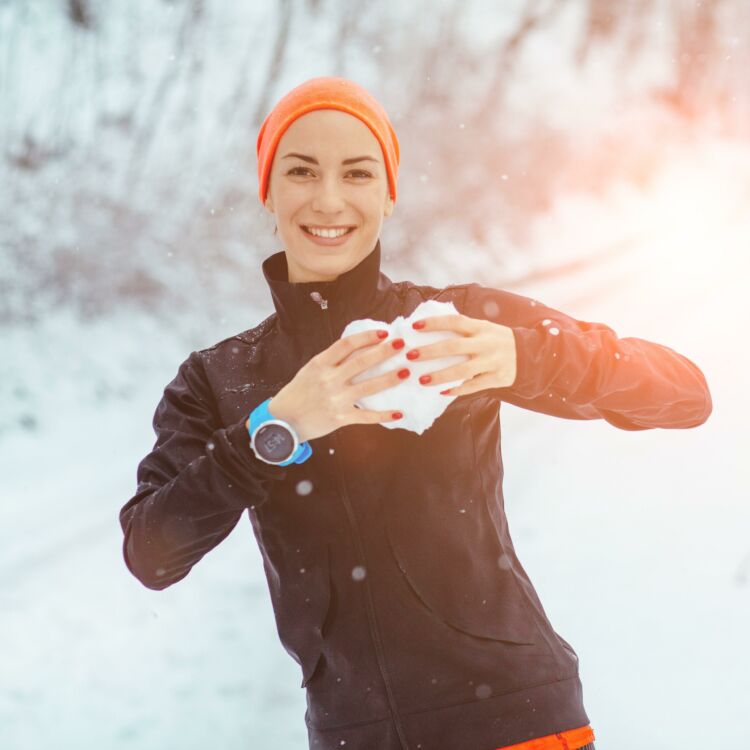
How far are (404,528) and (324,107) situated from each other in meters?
0.51

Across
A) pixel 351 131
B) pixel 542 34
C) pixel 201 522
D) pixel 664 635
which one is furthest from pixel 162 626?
pixel 542 34

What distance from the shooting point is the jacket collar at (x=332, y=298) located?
1054mm

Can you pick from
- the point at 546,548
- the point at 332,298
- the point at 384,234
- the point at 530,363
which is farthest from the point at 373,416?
the point at 384,234

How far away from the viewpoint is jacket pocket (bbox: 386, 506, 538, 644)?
3.10ft

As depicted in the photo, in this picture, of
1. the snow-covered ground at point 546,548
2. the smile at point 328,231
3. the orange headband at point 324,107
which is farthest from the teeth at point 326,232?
the snow-covered ground at point 546,548

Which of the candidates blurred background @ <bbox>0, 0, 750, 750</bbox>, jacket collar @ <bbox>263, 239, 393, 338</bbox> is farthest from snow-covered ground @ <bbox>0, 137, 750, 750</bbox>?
jacket collar @ <bbox>263, 239, 393, 338</bbox>

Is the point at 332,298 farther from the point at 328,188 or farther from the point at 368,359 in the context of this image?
the point at 368,359

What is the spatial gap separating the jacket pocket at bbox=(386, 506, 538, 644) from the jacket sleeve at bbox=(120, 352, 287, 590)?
17 cm

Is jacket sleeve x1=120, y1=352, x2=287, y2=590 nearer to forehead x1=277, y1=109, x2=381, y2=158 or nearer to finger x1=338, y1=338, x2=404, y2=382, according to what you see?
finger x1=338, y1=338, x2=404, y2=382

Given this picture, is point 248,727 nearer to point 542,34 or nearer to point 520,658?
point 520,658

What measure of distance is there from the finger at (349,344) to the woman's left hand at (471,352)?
4 centimetres

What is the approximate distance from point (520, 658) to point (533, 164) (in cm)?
233

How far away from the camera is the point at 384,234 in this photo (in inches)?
114

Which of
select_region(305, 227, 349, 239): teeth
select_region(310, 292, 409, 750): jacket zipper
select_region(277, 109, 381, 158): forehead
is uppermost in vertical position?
select_region(277, 109, 381, 158): forehead
